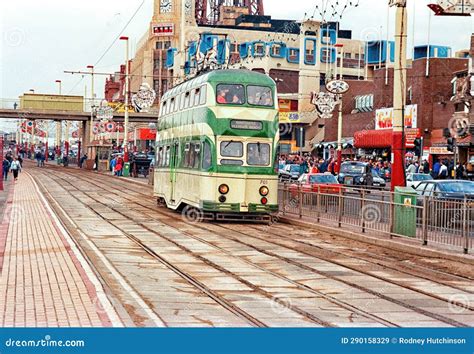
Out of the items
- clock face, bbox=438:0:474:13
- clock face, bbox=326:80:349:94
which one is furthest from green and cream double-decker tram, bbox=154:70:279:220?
clock face, bbox=326:80:349:94

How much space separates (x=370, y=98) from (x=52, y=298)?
240 ft

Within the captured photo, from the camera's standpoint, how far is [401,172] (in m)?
23.2

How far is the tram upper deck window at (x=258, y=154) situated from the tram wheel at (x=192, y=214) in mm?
2300

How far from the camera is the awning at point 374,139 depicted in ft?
219

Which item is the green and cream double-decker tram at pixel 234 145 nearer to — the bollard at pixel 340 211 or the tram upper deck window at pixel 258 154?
the tram upper deck window at pixel 258 154

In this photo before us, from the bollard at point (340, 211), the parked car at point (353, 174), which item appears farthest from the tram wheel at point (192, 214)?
the parked car at point (353, 174)

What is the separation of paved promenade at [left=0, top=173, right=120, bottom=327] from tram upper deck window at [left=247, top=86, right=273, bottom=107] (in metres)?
7.02

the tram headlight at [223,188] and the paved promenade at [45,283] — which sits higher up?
the tram headlight at [223,188]

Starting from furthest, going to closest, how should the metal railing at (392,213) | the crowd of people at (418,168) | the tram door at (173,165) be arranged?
the crowd of people at (418,168), the tram door at (173,165), the metal railing at (392,213)

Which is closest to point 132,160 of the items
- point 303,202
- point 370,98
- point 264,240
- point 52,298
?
point 370,98

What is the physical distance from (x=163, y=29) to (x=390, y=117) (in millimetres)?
62170

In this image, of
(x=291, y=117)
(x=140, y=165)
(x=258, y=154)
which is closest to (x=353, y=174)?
(x=258, y=154)

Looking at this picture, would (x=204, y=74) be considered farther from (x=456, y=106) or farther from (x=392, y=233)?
(x=456, y=106)

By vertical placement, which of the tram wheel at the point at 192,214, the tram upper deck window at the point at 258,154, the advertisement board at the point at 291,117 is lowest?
the tram wheel at the point at 192,214
